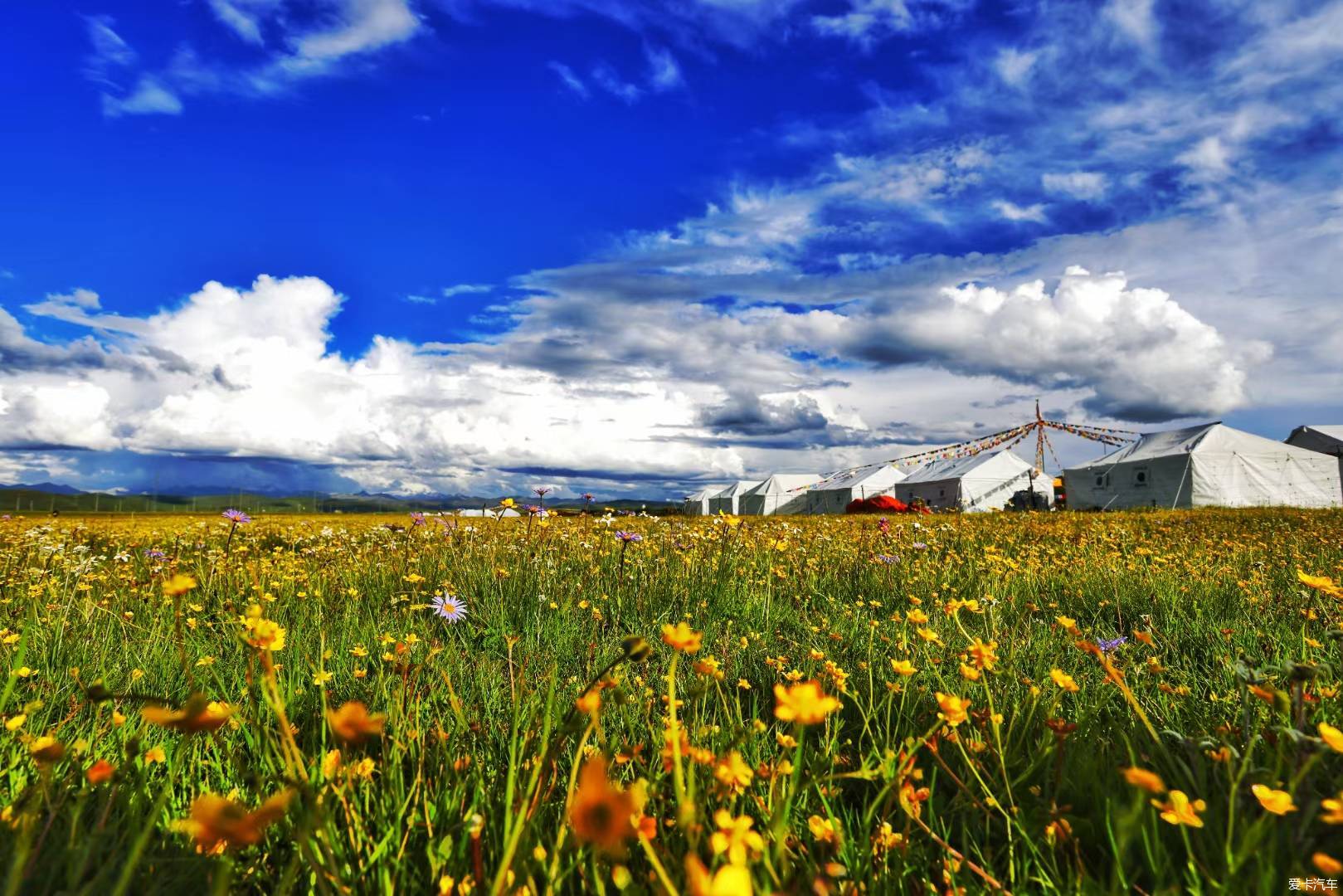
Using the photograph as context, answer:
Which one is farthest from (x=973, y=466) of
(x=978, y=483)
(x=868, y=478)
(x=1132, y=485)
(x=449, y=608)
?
(x=449, y=608)

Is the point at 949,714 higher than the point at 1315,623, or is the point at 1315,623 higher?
the point at 949,714

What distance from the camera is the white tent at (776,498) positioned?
51.6 m

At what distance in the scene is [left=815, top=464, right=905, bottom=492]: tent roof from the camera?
156 feet

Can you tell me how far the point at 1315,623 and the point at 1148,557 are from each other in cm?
307

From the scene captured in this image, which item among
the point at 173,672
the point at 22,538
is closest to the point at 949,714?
the point at 173,672

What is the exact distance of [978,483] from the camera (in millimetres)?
41750

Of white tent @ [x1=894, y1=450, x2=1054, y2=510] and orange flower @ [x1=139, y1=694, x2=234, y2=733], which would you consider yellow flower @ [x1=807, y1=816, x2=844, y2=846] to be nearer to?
orange flower @ [x1=139, y1=694, x2=234, y2=733]

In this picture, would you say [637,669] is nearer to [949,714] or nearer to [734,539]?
[949,714]

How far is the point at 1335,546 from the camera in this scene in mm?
7180

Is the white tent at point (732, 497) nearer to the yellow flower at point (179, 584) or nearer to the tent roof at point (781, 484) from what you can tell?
the tent roof at point (781, 484)

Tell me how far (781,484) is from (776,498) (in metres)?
1.82

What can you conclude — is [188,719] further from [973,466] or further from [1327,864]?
[973,466]

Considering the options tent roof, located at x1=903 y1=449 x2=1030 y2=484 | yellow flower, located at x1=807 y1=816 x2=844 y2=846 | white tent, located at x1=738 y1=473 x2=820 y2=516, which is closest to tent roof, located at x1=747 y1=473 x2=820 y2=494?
white tent, located at x1=738 y1=473 x2=820 y2=516

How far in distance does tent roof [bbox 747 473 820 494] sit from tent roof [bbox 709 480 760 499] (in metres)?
1.03
